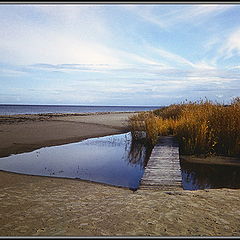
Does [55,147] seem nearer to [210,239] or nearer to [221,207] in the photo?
[221,207]

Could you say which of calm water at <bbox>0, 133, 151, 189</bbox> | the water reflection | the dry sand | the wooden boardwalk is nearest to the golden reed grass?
the wooden boardwalk

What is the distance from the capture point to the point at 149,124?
38.3 ft

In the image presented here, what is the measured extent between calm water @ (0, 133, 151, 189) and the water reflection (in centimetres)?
146

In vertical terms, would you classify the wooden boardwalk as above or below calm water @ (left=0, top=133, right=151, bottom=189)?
above

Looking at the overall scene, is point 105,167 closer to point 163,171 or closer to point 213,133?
point 163,171

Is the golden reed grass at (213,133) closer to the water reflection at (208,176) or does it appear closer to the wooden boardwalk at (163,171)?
the wooden boardwalk at (163,171)

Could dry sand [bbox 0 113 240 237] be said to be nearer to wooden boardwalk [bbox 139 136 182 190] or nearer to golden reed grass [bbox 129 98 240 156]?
wooden boardwalk [bbox 139 136 182 190]

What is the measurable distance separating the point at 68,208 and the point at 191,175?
4.57 meters

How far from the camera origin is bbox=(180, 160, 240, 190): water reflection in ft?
22.0

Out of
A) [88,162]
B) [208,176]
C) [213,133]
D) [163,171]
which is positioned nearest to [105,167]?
[88,162]

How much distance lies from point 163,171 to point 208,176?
175cm

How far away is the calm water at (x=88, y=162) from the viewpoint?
7.53 meters

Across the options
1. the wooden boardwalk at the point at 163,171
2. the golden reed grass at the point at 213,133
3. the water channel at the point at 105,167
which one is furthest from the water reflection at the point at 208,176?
the golden reed grass at the point at 213,133

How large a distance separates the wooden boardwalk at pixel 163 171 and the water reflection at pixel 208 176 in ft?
1.70
